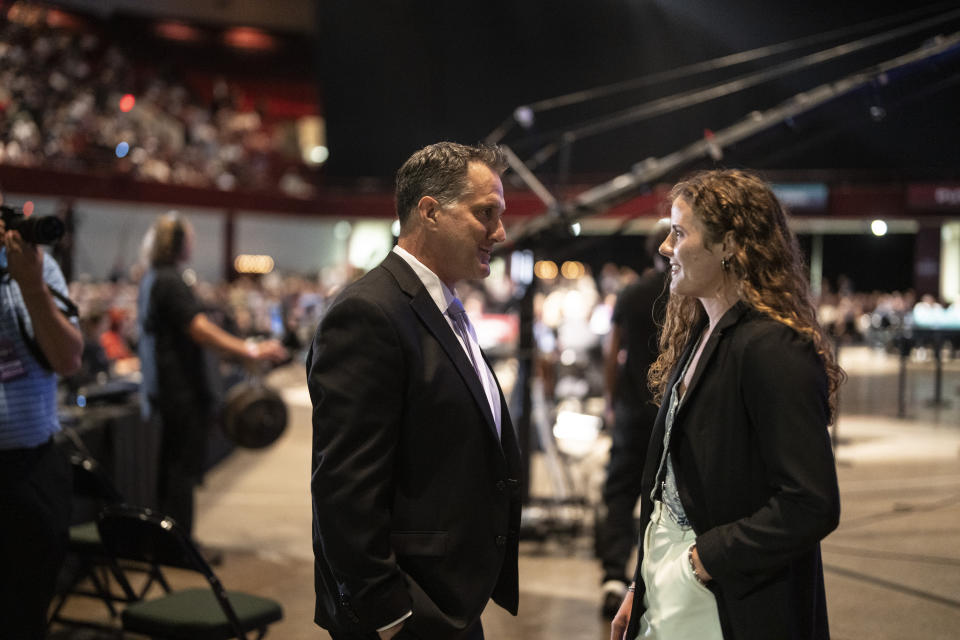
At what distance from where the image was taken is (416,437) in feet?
5.86

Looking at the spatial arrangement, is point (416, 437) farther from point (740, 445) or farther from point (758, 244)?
point (758, 244)

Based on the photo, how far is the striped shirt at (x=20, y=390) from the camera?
2.46 metres

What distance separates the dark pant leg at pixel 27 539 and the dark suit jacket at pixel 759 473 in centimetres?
176

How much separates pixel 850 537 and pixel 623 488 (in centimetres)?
183

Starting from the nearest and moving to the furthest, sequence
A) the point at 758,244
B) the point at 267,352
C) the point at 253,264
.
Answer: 1. the point at 758,244
2. the point at 267,352
3. the point at 253,264

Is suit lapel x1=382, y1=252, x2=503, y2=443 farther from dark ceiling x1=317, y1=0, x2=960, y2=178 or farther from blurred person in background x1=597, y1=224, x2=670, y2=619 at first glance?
dark ceiling x1=317, y1=0, x2=960, y2=178

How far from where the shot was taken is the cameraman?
245 centimetres

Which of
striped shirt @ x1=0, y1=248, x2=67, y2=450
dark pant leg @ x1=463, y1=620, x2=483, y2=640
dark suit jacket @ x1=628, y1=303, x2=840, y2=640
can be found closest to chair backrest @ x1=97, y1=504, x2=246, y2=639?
striped shirt @ x1=0, y1=248, x2=67, y2=450

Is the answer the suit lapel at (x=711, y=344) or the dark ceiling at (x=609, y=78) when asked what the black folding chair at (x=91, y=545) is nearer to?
the suit lapel at (x=711, y=344)

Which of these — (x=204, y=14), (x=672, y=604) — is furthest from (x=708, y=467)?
(x=204, y=14)

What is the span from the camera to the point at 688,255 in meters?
1.80

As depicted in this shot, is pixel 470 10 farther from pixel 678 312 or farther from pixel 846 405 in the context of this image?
pixel 678 312

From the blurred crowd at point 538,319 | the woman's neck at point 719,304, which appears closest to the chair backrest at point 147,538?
the blurred crowd at point 538,319

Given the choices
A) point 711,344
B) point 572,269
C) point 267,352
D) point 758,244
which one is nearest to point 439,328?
point 711,344
